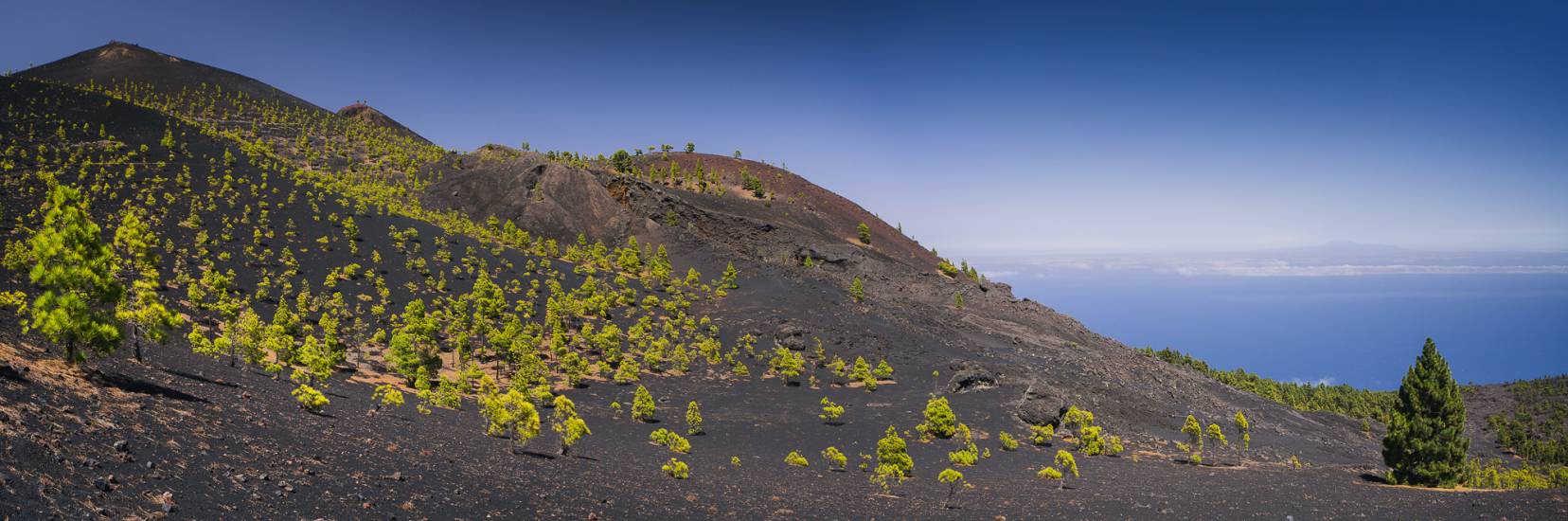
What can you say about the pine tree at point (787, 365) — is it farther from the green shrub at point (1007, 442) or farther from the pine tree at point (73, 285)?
the pine tree at point (73, 285)

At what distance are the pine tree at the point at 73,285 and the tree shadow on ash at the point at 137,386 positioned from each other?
799 mm

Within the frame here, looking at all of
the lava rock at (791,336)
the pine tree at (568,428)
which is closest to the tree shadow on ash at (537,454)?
the pine tree at (568,428)

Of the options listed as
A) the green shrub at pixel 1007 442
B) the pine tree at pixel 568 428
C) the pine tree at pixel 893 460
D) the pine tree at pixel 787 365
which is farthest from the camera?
the pine tree at pixel 787 365

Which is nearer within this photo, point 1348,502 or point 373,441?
point 373,441

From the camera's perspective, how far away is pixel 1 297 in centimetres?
2277

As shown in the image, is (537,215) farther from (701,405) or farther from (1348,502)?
(1348,502)

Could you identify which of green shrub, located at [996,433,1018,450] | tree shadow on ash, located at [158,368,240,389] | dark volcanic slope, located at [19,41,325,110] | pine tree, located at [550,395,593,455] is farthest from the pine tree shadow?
dark volcanic slope, located at [19,41,325,110]

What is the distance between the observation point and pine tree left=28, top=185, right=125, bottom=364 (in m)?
19.9

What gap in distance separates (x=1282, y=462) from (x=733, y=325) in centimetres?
4800

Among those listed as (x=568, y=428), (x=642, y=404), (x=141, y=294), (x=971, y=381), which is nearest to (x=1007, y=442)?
(x=971, y=381)

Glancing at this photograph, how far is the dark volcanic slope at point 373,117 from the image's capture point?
182m

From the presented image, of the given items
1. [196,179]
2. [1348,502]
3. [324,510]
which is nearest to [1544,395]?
[1348,502]

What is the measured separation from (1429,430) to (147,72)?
726ft

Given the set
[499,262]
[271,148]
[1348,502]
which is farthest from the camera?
[271,148]
